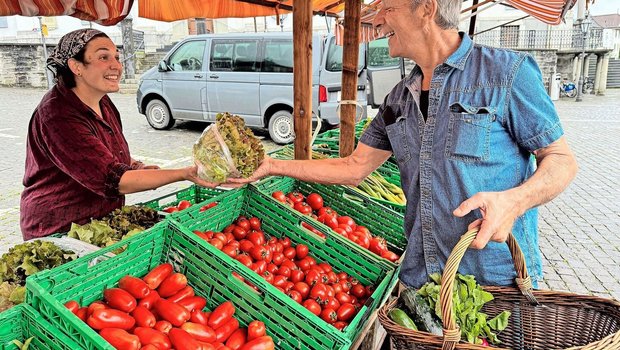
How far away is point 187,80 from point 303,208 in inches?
360

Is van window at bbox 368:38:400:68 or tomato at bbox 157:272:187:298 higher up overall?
van window at bbox 368:38:400:68

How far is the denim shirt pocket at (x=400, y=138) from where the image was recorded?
209 centimetres

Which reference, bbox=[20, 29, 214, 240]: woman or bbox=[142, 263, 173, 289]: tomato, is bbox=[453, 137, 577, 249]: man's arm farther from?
bbox=[20, 29, 214, 240]: woman

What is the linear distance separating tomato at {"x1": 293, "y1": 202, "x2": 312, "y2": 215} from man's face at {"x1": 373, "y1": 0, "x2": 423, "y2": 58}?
1.59m

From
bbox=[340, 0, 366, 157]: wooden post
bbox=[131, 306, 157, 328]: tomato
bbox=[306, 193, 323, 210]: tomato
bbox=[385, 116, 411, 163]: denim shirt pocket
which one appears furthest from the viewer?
bbox=[340, 0, 366, 157]: wooden post

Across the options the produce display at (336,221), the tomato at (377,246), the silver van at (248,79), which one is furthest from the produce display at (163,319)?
the silver van at (248,79)

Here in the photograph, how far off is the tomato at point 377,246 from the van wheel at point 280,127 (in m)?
7.77

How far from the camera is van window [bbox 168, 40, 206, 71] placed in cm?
1142

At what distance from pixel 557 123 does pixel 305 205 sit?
206 cm

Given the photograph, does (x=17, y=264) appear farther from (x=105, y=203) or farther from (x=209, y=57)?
(x=209, y=57)

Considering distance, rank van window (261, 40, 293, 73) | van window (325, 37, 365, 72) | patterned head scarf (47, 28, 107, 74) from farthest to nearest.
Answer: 1. van window (261, 40, 293, 73)
2. van window (325, 37, 365, 72)
3. patterned head scarf (47, 28, 107, 74)

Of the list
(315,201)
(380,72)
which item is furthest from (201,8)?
(380,72)

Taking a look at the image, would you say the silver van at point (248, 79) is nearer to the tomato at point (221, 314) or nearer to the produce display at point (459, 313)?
the tomato at point (221, 314)

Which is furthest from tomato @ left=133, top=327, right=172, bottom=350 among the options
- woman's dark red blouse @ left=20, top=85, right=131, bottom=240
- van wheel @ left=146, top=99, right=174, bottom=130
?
van wheel @ left=146, top=99, right=174, bottom=130
